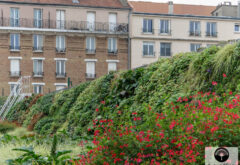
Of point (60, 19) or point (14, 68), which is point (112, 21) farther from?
point (14, 68)

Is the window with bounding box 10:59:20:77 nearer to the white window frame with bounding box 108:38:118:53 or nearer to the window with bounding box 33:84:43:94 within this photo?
the window with bounding box 33:84:43:94

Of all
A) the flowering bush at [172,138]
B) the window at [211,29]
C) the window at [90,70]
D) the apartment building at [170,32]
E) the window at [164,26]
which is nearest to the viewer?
the flowering bush at [172,138]

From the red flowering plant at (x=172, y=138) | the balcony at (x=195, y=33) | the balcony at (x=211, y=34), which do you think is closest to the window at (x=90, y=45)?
the balcony at (x=195, y=33)

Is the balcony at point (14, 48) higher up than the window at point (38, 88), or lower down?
higher up

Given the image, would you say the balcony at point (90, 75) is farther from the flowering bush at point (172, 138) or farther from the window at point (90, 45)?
the flowering bush at point (172, 138)

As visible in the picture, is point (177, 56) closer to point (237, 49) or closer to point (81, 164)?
point (237, 49)

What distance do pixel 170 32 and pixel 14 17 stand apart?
18.5 meters

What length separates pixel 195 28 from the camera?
49000 mm

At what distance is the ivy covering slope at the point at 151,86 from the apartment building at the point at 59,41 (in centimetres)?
2880

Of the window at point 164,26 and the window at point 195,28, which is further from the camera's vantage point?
the window at point 195,28

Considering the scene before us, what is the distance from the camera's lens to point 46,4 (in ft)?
151

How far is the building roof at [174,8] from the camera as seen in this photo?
2175 inches

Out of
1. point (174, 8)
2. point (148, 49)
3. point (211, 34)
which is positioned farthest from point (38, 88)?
point (174, 8)

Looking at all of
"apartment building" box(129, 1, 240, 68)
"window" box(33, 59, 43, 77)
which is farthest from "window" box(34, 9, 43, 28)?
"apartment building" box(129, 1, 240, 68)
